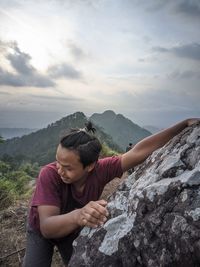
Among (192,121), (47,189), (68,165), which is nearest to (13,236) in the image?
(47,189)

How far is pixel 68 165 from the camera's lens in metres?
3.56

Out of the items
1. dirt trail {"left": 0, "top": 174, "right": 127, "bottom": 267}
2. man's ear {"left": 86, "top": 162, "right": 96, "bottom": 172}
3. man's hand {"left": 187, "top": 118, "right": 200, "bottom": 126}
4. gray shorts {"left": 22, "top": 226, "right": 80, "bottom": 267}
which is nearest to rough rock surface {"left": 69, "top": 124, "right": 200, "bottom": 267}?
man's hand {"left": 187, "top": 118, "right": 200, "bottom": 126}

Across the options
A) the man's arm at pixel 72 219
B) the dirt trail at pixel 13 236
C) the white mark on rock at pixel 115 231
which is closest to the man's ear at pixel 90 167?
the man's arm at pixel 72 219

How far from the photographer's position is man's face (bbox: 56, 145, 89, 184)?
11.6ft

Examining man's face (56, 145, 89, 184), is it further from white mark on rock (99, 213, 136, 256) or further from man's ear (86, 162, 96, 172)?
white mark on rock (99, 213, 136, 256)

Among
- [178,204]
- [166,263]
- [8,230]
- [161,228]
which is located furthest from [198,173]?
[8,230]

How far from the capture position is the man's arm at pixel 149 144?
12.3 feet

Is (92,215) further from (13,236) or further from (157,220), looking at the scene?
(13,236)

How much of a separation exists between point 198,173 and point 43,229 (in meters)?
1.62

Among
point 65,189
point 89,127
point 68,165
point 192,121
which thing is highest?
point 192,121

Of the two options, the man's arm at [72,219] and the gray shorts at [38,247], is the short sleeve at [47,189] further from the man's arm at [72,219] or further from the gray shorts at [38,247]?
the gray shorts at [38,247]

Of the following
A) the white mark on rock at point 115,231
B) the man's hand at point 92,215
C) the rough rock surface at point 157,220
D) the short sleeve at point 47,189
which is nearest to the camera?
the rough rock surface at point 157,220

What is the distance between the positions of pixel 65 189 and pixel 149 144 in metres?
1.07

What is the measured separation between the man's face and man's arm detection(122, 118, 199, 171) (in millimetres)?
640
